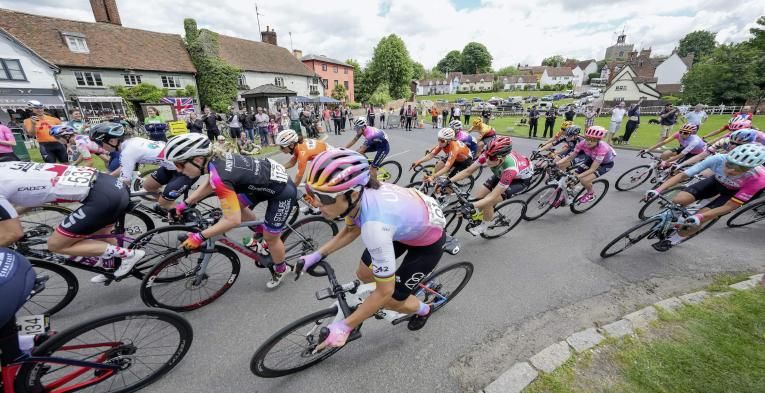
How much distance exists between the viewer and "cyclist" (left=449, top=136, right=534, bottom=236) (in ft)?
15.0

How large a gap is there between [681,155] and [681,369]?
667cm

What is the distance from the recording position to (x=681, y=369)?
2516mm


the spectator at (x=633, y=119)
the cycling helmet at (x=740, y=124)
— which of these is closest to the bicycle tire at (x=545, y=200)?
the cycling helmet at (x=740, y=124)

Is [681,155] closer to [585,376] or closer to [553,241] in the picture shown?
[553,241]

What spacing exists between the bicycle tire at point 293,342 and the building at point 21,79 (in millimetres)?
29049

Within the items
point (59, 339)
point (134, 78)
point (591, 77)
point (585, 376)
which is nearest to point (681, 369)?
point (585, 376)

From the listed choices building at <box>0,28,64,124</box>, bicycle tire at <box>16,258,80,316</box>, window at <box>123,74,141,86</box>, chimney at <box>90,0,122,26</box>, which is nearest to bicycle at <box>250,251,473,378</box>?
bicycle tire at <box>16,258,80,316</box>

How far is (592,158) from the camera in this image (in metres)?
6.07

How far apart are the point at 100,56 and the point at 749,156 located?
35.9m

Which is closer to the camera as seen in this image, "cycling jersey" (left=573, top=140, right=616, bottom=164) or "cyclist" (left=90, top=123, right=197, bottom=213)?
"cyclist" (left=90, top=123, right=197, bottom=213)

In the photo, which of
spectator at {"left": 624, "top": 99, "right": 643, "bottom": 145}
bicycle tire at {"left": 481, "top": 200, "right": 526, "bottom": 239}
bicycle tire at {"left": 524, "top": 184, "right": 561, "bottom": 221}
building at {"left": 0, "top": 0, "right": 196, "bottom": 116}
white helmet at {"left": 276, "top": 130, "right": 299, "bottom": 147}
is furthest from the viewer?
building at {"left": 0, "top": 0, "right": 196, "bottom": 116}

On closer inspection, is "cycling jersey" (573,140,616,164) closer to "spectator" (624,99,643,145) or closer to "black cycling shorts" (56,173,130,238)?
"black cycling shorts" (56,173,130,238)

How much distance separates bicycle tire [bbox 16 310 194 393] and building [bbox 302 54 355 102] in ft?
155

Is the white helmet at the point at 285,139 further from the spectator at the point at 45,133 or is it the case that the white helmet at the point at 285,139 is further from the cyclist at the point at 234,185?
the spectator at the point at 45,133
